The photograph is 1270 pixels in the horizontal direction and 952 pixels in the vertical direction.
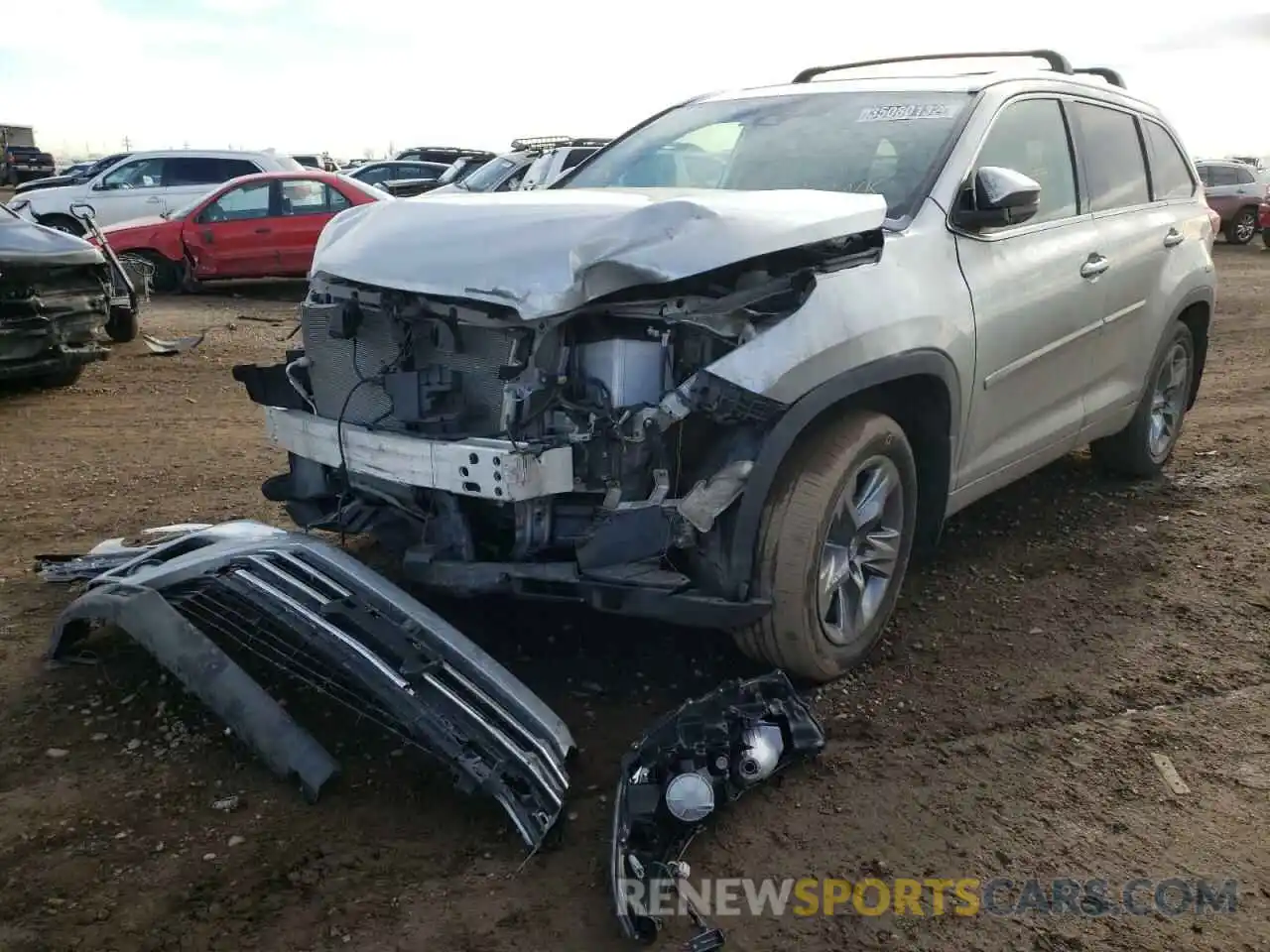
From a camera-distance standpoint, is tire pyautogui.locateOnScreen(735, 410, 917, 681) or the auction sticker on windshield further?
the auction sticker on windshield

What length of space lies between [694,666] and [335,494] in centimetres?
132

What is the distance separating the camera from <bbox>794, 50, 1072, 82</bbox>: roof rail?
4.95 metres

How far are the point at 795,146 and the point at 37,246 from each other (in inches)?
229

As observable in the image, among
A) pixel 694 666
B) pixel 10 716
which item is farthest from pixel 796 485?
pixel 10 716

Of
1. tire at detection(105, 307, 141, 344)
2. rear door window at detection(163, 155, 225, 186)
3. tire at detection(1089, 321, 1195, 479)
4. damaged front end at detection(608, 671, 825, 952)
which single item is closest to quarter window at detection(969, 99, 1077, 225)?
tire at detection(1089, 321, 1195, 479)

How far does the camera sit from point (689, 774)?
8.93 feet

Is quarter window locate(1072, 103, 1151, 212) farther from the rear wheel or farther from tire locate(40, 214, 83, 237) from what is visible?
the rear wheel

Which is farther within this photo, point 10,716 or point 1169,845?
point 10,716

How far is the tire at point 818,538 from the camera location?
A: 3129mm

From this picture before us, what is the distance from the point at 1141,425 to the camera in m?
5.39

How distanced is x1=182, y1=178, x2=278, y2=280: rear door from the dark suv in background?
18.3 metres

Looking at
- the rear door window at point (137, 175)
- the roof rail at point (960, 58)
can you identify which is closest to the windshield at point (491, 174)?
the rear door window at point (137, 175)

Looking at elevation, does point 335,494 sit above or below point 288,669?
above

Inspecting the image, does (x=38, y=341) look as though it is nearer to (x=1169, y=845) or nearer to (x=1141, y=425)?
(x=1141, y=425)
